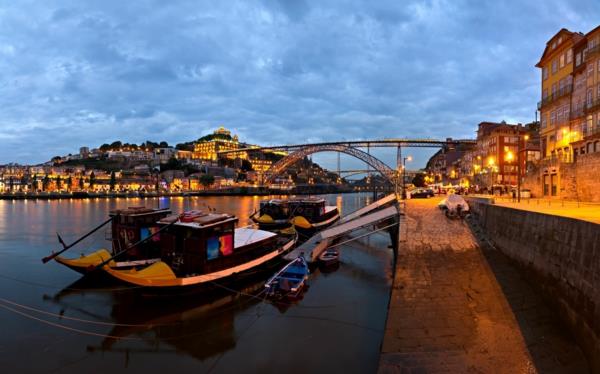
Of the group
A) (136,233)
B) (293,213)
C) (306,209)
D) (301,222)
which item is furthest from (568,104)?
(136,233)

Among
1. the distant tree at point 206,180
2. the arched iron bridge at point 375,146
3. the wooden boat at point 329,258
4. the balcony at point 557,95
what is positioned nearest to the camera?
the wooden boat at point 329,258

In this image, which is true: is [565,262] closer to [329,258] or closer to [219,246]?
[329,258]

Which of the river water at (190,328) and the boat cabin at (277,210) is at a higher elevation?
the boat cabin at (277,210)

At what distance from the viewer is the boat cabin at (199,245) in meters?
12.5

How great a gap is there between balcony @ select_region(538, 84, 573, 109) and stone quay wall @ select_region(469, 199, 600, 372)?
18006mm

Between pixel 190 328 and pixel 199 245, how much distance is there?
312 centimetres

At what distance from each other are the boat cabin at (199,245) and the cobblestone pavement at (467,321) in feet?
20.8

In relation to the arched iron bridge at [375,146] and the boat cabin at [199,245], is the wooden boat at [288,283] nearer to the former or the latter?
the boat cabin at [199,245]

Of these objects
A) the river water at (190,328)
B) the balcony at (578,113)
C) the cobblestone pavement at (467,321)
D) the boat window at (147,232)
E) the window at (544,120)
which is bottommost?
the river water at (190,328)

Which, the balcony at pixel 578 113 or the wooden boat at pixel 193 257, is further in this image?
the balcony at pixel 578 113

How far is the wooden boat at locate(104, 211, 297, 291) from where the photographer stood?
461 inches

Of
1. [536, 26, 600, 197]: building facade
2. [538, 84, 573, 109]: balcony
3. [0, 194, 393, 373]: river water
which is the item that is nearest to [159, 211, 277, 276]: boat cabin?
[0, 194, 393, 373]: river water

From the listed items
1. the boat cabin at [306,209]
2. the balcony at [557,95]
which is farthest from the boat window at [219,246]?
the balcony at [557,95]

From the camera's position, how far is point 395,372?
633 cm
